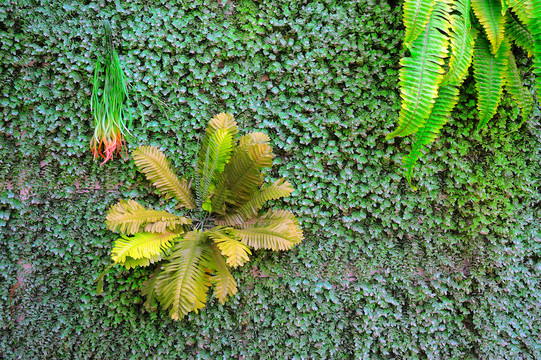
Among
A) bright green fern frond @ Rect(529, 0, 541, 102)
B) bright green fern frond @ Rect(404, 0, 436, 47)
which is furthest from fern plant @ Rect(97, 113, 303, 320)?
bright green fern frond @ Rect(529, 0, 541, 102)

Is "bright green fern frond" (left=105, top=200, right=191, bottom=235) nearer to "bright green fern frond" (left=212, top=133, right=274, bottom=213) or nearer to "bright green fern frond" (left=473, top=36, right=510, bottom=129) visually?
"bright green fern frond" (left=212, top=133, right=274, bottom=213)

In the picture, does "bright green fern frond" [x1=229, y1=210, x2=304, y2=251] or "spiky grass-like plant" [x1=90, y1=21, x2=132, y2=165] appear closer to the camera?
"bright green fern frond" [x1=229, y1=210, x2=304, y2=251]

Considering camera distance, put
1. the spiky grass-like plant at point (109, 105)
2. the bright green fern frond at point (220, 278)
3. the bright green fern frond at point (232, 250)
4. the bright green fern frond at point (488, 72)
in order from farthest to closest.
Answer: the spiky grass-like plant at point (109, 105) → the bright green fern frond at point (488, 72) → the bright green fern frond at point (220, 278) → the bright green fern frond at point (232, 250)

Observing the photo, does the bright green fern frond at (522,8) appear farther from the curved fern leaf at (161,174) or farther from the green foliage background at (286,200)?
the curved fern leaf at (161,174)

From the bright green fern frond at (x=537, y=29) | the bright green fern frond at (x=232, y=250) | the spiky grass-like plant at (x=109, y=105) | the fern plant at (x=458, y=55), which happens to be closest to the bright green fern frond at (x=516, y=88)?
the fern plant at (x=458, y=55)

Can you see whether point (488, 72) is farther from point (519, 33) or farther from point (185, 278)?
point (185, 278)

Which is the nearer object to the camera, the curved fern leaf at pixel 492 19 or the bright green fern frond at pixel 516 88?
the curved fern leaf at pixel 492 19

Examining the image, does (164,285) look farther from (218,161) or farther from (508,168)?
(508,168)
